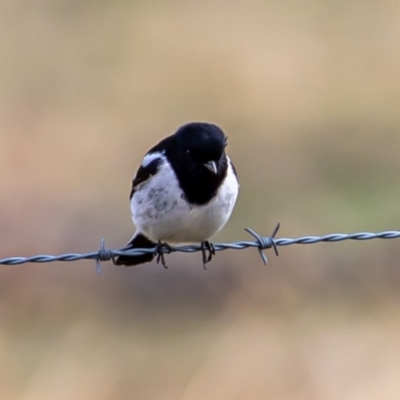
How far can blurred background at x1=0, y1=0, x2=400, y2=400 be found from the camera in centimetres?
692

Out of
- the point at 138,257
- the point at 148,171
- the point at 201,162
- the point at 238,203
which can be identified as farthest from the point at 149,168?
the point at 238,203

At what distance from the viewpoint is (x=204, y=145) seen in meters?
4.58

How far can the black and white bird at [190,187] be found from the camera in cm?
457

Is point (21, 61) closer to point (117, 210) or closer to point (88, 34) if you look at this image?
point (88, 34)

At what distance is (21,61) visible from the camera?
43.8 ft

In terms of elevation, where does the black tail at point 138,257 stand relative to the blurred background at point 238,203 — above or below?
below

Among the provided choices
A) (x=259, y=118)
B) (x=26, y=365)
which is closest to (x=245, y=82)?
(x=259, y=118)

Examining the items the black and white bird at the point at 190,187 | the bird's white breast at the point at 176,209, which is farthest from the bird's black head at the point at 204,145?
the bird's white breast at the point at 176,209

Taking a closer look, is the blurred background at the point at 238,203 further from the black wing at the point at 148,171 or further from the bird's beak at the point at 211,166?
the bird's beak at the point at 211,166

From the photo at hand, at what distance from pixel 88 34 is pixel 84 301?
297 inches

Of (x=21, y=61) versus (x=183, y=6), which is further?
(x=183, y=6)

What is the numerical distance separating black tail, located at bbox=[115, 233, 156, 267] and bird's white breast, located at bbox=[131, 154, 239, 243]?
0.32 m

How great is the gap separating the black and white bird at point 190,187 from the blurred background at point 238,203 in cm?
219

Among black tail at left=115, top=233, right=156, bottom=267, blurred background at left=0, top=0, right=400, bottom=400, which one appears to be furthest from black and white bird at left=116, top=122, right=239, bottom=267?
blurred background at left=0, top=0, right=400, bottom=400
